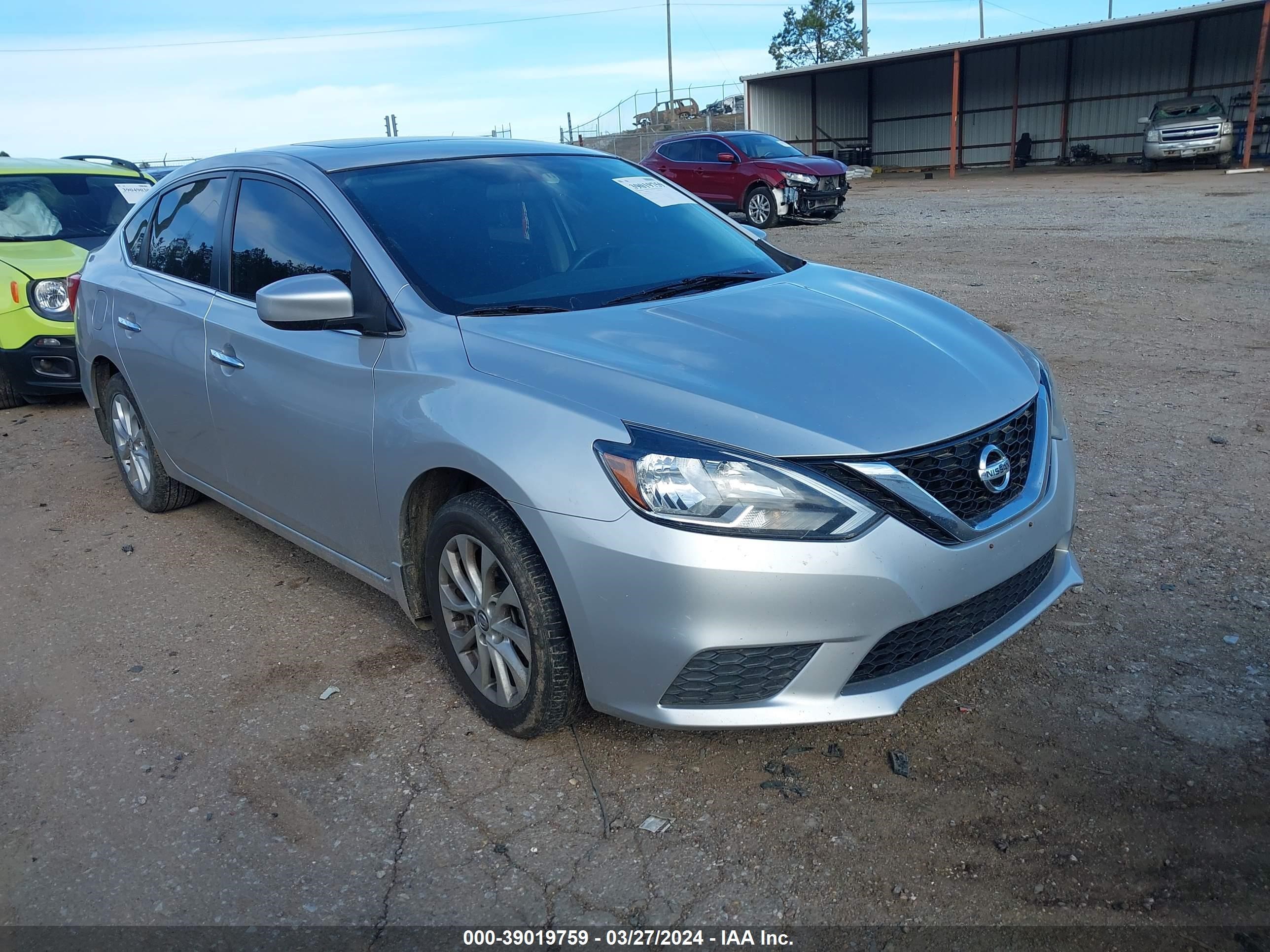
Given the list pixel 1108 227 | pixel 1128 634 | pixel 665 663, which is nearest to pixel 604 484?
pixel 665 663

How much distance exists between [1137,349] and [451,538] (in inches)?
237

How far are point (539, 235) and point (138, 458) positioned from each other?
2696 millimetres

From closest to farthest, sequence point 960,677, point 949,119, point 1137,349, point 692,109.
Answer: point 960,677, point 1137,349, point 949,119, point 692,109

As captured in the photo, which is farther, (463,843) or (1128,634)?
(1128,634)

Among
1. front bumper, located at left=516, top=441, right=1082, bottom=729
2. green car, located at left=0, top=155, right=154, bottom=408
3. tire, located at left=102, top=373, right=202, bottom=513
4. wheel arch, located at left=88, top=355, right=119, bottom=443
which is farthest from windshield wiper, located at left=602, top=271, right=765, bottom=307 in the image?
green car, located at left=0, top=155, right=154, bottom=408

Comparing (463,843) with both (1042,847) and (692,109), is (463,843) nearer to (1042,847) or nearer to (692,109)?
(1042,847)

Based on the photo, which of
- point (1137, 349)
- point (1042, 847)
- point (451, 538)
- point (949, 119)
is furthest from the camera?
point (949, 119)

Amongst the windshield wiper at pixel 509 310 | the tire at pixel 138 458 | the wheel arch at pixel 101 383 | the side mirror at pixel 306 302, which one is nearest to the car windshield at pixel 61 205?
the wheel arch at pixel 101 383

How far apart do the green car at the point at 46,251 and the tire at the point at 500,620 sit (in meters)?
5.07

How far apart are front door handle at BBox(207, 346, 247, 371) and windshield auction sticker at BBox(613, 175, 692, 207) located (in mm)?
1583

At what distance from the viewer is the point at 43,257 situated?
7.39 metres

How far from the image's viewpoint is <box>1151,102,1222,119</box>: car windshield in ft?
80.7

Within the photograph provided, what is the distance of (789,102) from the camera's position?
36750 millimetres

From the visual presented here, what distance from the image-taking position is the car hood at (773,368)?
254 cm
